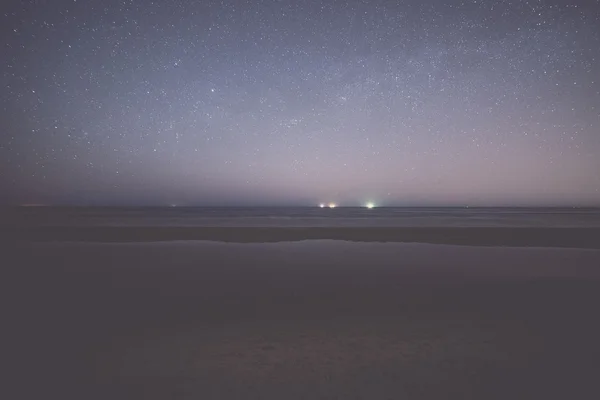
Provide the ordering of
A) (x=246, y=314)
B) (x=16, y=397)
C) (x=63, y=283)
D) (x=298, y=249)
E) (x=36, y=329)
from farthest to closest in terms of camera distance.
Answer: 1. (x=298, y=249)
2. (x=63, y=283)
3. (x=246, y=314)
4. (x=36, y=329)
5. (x=16, y=397)

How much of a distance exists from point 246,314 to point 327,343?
2459mm

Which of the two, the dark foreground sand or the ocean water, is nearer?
the dark foreground sand

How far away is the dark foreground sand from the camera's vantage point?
4.98 m

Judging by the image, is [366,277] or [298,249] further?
[298,249]

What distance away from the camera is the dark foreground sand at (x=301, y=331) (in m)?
4.98

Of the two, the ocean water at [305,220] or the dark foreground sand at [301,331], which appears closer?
the dark foreground sand at [301,331]

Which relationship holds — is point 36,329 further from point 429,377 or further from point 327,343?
point 429,377

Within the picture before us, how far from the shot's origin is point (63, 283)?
10812mm

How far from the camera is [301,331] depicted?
23.0ft

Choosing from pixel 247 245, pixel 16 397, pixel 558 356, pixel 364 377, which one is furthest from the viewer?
pixel 247 245

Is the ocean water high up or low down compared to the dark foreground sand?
up

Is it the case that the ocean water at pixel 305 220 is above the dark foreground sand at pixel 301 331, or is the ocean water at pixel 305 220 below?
above

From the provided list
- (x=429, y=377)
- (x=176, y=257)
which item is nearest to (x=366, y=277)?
(x=429, y=377)

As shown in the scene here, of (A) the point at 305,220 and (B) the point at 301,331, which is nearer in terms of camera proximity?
(B) the point at 301,331
